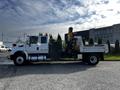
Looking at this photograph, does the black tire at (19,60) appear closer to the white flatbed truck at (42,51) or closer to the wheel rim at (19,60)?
the wheel rim at (19,60)

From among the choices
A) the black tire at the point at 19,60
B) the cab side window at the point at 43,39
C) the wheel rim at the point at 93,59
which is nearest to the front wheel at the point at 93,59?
the wheel rim at the point at 93,59

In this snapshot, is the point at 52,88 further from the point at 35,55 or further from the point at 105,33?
the point at 105,33

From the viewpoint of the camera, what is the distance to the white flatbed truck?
21703mm

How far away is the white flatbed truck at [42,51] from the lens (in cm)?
2170

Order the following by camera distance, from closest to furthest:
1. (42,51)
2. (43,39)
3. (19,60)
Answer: (19,60), (42,51), (43,39)

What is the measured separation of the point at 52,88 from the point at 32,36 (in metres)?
12.1

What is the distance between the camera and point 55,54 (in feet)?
71.9

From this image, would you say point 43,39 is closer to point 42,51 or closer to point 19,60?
point 42,51

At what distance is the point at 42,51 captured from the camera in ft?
72.0

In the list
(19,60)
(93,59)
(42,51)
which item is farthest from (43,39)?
(93,59)

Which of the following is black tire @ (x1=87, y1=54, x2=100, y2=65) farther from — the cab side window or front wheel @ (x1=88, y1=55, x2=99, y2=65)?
the cab side window

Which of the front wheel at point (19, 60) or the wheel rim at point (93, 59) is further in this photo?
the wheel rim at point (93, 59)

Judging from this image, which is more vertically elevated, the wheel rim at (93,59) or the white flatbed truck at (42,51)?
the white flatbed truck at (42,51)

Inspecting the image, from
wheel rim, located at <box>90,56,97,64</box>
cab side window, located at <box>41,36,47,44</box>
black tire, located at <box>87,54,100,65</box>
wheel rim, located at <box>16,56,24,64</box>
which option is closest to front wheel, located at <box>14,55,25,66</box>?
wheel rim, located at <box>16,56,24,64</box>
